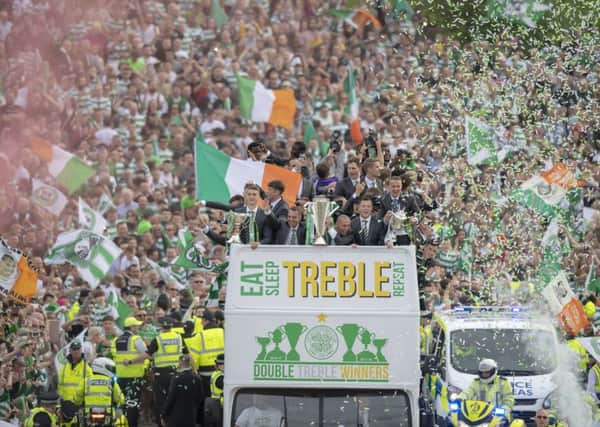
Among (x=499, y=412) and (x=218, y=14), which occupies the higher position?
(x=218, y=14)

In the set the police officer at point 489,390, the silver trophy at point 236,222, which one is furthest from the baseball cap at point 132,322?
the silver trophy at point 236,222

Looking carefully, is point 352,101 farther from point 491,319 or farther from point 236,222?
point 236,222

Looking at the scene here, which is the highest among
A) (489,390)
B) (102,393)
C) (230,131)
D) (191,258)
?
(230,131)

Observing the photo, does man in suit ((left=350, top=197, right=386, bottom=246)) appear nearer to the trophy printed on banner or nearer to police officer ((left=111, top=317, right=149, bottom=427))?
the trophy printed on banner

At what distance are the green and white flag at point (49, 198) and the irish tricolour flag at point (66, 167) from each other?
1.71 ft

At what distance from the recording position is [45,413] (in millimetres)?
21219

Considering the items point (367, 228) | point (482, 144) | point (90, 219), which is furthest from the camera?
point (482, 144)

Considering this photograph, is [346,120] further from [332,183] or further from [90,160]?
[332,183]

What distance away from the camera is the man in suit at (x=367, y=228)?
59.4 feet

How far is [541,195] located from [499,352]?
504 cm

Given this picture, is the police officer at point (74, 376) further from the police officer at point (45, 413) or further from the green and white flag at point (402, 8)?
the green and white flag at point (402, 8)

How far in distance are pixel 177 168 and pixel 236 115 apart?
7.24ft

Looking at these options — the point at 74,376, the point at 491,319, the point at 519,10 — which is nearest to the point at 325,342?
the point at 74,376

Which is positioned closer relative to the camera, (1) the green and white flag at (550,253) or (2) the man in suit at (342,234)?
(2) the man in suit at (342,234)
